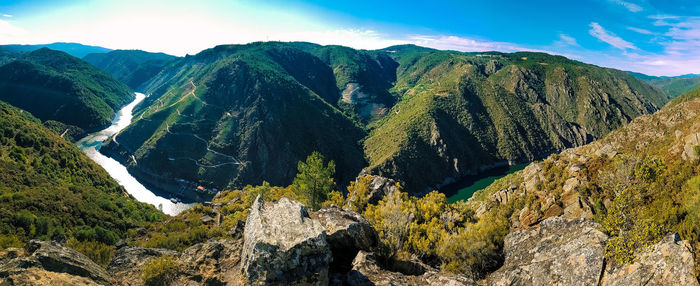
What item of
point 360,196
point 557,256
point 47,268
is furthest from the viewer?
point 360,196

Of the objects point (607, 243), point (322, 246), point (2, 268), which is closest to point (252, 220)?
point (322, 246)

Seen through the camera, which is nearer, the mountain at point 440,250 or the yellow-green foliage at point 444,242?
the mountain at point 440,250

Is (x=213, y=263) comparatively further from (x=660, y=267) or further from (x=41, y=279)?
(x=660, y=267)

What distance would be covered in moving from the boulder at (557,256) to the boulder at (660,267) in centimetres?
63

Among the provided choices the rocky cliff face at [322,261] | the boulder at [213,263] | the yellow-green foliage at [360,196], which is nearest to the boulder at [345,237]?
the rocky cliff face at [322,261]

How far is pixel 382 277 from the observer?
1284cm

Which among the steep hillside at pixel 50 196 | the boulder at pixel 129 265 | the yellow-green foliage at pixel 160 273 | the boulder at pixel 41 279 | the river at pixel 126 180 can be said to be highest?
the boulder at pixel 41 279

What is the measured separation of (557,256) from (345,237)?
10679 millimetres

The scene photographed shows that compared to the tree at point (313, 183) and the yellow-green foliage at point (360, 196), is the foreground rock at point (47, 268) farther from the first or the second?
the tree at point (313, 183)

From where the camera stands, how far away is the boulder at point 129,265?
13.3m

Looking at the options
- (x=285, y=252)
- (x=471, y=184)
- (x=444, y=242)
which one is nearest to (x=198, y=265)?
(x=285, y=252)

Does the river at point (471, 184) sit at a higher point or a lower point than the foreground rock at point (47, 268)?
lower

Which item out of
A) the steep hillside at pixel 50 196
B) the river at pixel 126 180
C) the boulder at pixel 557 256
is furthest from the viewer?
the river at pixel 126 180

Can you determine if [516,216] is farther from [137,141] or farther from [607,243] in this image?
[137,141]
